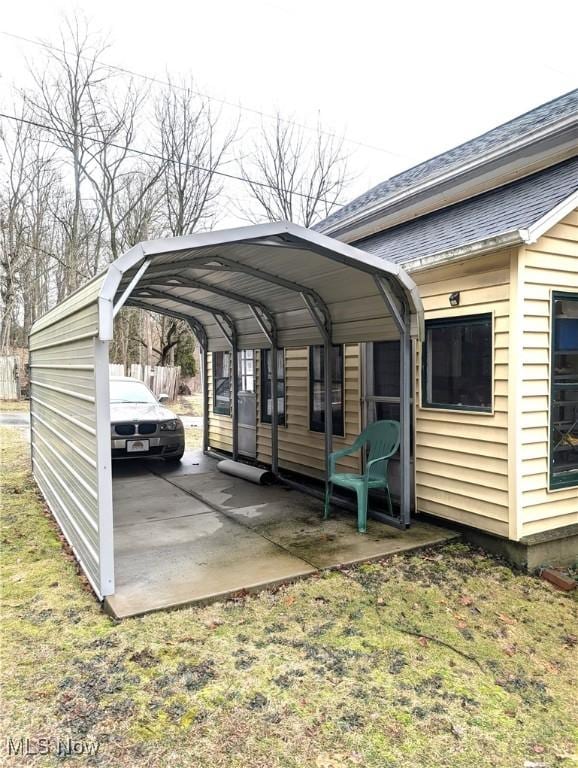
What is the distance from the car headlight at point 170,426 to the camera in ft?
27.1

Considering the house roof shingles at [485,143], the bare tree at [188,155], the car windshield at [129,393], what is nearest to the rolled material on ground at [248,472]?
the car windshield at [129,393]

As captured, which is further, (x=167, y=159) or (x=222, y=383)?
(x=167, y=159)

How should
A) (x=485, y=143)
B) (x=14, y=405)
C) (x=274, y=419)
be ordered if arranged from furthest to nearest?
(x=14, y=405) → (x=485, y=143) → (x=274, y=419)

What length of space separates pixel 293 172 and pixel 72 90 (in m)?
8.01

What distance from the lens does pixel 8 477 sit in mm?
7879

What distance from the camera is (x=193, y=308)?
323 inches

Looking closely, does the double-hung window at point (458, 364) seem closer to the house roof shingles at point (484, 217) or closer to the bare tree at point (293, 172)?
the house roof shingles at point (484, 217)

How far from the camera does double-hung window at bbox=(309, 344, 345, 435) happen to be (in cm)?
658

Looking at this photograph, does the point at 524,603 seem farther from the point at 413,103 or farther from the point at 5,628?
the point at 413,103

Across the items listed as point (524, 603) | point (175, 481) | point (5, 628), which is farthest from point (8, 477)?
point (524, 603)

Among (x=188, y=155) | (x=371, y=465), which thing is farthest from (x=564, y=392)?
(x=188, y=155)

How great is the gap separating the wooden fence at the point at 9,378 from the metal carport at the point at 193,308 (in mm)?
12983

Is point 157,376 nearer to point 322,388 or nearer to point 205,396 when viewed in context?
point 205,396

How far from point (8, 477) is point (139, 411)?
6.96ft
